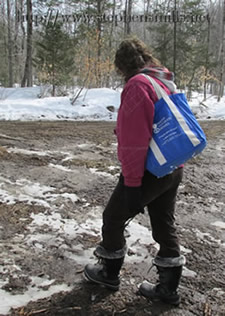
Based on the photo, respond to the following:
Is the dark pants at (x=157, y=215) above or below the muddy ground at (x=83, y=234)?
above

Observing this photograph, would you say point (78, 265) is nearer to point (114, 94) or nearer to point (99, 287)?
point (99, 287)

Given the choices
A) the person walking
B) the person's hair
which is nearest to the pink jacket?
the person walking

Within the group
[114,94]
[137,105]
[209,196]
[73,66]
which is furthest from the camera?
[73,66]

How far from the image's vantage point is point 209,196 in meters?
4.41

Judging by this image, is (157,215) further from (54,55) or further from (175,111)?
(54,55)

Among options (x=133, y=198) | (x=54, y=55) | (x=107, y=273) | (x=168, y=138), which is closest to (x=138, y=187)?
(x=133, y=198)

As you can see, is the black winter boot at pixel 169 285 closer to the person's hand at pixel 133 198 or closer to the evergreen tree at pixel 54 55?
the person's hand at pixel 133 198

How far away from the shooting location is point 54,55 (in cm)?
1619

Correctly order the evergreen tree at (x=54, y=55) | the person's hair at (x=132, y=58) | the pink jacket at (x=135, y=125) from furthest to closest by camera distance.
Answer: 1. the evergreen tree at (x=54, y=55)
2. the person's hair at (x=132, y=58)
3. the pink jacket at (x=135, y=125)

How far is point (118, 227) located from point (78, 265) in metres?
0.69

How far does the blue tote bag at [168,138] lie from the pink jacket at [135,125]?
0.04m

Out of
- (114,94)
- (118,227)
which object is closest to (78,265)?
(118,227)

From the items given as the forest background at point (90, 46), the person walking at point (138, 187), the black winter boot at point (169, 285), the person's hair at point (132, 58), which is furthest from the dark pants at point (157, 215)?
the forest background at point (90, 46)

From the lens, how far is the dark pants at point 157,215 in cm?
199
